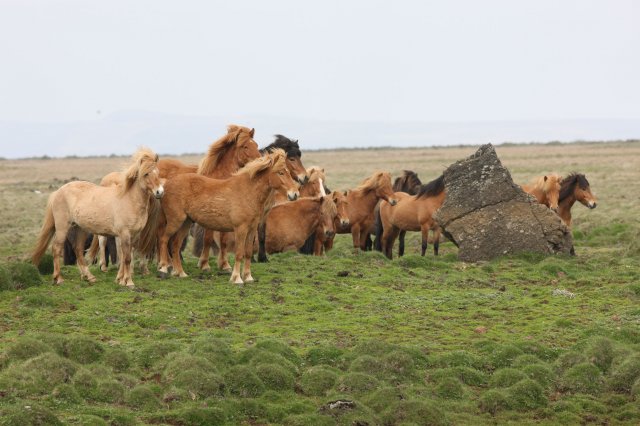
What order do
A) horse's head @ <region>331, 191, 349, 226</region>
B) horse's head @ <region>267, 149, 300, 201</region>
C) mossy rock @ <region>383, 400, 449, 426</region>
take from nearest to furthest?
mossy rock @ <region>383, 400, 449, 426</region>
horse's head @ <region>267, 149, 300, 201</region>
horse's head @ <region>331, 191, 349, 226</region>

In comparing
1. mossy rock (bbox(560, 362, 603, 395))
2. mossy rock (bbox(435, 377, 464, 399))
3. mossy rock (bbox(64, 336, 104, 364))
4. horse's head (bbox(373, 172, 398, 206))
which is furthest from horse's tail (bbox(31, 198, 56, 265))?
mossy rock (bbox(560, 362, 603, 395))

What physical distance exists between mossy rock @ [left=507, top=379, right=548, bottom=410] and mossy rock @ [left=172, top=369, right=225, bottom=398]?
319 cm

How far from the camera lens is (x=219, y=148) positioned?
16500 millimetres

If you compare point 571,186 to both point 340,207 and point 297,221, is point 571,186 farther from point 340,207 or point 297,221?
point 297,221

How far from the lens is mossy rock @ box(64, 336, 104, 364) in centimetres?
1012

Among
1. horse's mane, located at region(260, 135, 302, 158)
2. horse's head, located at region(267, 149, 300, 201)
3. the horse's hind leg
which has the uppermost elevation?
horse's mane, located at region(260, 135, 302, 158)

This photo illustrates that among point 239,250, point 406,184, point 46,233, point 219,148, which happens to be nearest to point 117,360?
point 239,250

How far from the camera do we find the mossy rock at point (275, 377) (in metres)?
9.71

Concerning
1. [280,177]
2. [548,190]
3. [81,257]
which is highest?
[280,177]

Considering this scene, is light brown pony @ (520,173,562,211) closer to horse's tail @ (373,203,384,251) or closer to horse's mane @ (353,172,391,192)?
horse's mane @ (353,172,391,192)

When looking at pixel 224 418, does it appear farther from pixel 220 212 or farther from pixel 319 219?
pixel 319 219

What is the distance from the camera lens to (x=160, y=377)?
32.0 feet

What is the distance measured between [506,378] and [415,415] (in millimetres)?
Answer: 1675

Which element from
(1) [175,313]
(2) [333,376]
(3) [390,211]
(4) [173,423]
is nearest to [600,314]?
(2) [333,376]
